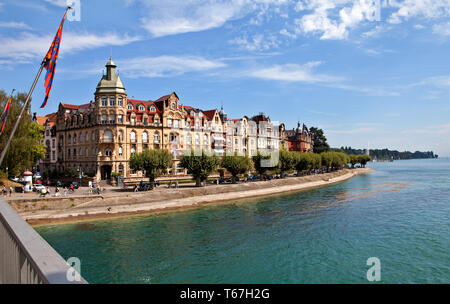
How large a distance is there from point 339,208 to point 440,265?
1018 inches

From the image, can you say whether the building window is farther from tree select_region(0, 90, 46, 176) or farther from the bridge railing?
the bridge railing

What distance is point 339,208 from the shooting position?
168 ft

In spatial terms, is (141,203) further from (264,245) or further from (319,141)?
(319,141)

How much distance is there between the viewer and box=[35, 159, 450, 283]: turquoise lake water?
2403cm

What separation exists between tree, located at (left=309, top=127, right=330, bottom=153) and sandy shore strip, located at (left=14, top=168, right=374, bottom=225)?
100669 mm

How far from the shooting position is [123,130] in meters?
74.1

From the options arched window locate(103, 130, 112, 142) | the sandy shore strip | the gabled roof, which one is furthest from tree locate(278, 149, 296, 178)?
arched window locate(103, 130, 112, 142)

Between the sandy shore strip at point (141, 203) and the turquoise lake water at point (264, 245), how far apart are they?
116 inches

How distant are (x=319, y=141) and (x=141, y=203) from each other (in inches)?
5457

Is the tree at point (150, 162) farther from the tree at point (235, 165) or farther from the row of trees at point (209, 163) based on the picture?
the tree at point (235, 165)

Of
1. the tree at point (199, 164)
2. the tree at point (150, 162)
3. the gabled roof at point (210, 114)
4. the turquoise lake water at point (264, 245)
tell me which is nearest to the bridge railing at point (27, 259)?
the turquoise lake water at point (264, 245)

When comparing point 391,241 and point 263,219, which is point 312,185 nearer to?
Result: point 263,219

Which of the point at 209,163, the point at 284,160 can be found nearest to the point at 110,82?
the point at 209,163

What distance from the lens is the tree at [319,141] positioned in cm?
17001
